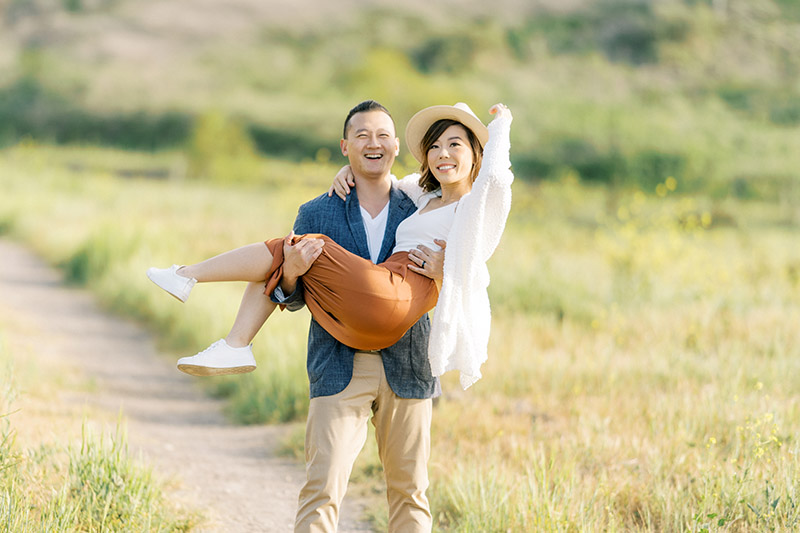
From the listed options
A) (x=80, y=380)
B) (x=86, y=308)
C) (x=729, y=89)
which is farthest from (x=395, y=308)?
(x=729, y=89)

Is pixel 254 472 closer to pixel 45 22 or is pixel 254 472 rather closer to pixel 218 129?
pixel 218 129

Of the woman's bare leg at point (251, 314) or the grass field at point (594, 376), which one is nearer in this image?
the woman's bare leg at point (251, 314)

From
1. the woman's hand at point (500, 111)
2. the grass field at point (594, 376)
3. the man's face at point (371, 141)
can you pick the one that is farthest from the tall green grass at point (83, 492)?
the woman's hand at point (500, 111)

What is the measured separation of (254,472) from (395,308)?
8.75 feet

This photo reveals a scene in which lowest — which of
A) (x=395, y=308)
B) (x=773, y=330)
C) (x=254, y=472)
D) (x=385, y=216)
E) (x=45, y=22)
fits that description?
(x=254, y=472)

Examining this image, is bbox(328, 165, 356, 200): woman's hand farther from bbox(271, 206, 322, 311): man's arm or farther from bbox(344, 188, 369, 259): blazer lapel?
bbox(271, 206, 322, 311): man's arm

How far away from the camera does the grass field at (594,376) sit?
3.90m

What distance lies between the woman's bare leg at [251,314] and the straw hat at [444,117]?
2.93ft

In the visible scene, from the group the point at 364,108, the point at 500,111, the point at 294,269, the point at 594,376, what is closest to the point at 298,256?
the point at 294,269

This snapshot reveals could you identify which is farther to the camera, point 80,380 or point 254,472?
point 80,380

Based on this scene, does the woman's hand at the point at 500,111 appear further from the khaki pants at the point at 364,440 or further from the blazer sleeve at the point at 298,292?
the khaki pants at the point at 364,440

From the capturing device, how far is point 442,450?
5.16 meters

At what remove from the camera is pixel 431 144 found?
135 inches

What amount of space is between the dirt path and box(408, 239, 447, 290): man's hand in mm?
1899
